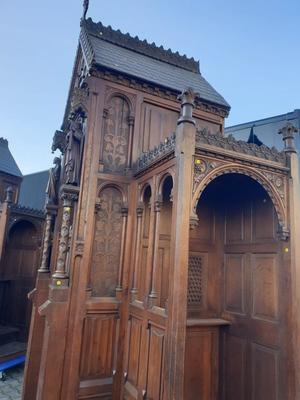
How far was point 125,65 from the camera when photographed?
17.1ft

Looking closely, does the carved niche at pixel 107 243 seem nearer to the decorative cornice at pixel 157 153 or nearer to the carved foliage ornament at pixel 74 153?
the carved foliage ornament at pixel 74 153

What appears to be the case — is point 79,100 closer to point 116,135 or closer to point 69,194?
point 116,135

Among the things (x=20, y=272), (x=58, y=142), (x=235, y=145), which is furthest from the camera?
(x=20, y=272)

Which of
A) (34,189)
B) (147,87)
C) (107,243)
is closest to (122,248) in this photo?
(107,243)

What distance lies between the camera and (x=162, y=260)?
4.51 metres

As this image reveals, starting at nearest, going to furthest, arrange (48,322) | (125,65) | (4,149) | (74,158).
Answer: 1. (48,322)
2. (74,158)
3. (125,65)
4. (4,149)

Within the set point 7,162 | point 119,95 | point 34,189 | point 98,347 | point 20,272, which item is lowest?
point 98,347

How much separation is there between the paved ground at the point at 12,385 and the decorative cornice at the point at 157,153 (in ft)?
15.9

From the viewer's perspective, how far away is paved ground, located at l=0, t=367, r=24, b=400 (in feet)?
18.0

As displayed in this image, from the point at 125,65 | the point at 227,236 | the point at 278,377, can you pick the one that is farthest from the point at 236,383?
the point at 125,65

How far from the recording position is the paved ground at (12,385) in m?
5.50

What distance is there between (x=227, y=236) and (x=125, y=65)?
346cm

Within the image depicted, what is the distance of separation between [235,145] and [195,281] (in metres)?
2.30

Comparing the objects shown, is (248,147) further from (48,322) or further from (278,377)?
(48,322)
